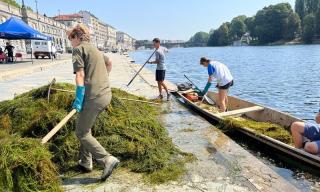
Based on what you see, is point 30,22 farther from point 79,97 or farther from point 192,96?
point 79,97

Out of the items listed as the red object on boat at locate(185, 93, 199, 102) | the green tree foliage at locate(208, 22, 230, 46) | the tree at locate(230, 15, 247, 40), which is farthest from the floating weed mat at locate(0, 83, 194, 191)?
the green tree foliage at locate(208, 22, 230, 46)

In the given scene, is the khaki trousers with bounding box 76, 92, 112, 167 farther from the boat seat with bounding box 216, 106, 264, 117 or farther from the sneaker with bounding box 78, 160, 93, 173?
the boat seat with bounding box 216, 106, 264, 117

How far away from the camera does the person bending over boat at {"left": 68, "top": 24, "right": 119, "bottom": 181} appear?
4.61m

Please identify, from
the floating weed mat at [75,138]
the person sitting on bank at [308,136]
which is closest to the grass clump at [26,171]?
the floating weed mat at [75,138]

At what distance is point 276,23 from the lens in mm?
123750

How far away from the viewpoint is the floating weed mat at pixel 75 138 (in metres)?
5.21

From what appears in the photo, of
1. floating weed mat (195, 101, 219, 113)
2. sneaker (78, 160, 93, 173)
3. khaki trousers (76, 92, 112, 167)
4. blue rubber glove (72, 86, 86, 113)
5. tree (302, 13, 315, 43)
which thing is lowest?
floating weed mat (195, 101, 219, 113)

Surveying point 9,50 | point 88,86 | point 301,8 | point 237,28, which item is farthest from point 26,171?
point 237,28

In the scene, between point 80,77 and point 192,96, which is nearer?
point 80,77

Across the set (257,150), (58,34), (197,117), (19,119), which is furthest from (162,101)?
(58,34)

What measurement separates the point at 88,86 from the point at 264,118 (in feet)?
20.6

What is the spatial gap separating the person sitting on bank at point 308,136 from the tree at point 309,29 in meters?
113

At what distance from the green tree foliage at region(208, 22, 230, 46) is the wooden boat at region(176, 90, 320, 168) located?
154123 mm

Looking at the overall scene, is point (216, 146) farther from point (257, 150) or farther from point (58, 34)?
point (58, 34)
